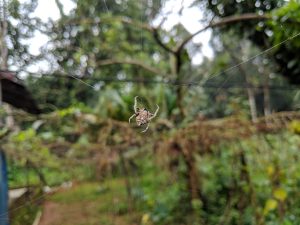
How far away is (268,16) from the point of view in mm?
1456

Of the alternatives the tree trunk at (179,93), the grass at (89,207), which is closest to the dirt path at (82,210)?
the grass at (89,207)

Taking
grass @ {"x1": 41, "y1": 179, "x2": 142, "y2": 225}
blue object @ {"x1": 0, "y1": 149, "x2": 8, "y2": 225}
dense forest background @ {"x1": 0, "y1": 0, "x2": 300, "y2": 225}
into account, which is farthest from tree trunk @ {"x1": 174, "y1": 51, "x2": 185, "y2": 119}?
blue object @ {"x1": 0, "y1": 149, "x2": 8, "y2": 225}

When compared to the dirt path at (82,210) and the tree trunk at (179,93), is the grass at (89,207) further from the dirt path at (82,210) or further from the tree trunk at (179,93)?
the tree trunk at (179,93)

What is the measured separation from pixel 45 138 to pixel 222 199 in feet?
3.94

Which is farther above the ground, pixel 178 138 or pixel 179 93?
pixel 179 93

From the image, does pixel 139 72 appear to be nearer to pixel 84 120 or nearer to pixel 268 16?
pixel 84 120

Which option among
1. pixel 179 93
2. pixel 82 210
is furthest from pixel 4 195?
pixel 179 93

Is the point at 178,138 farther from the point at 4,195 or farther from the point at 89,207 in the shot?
the point at 4,195

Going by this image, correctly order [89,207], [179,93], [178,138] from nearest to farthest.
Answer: [89,207] < [178,138] < [179,93]

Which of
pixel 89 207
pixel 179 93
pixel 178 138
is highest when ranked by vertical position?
pixel 179 93

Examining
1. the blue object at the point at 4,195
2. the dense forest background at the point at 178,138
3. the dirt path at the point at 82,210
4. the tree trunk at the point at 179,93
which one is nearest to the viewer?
the blue object at the point at 4,195

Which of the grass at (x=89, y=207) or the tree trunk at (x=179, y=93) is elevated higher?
the tree trunk at (x=179, y=93)

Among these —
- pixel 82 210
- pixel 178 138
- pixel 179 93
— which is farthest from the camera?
pixel 179 93

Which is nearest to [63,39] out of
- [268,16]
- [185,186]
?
[268,16]
